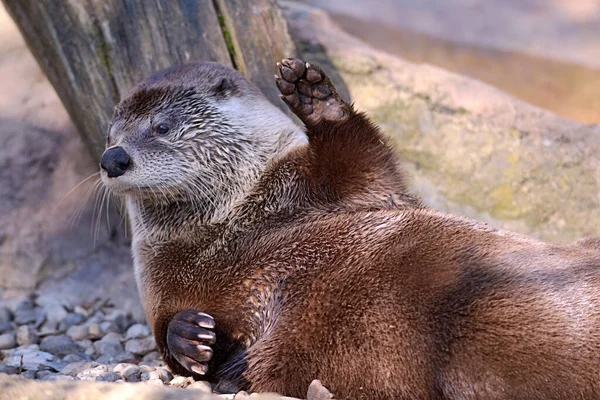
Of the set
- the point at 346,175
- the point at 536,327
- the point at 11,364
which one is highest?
the point at 346,175

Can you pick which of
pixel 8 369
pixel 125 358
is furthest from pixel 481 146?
pixel 8 369

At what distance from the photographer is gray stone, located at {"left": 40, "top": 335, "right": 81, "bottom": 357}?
12.5ft

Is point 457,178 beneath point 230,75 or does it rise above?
beneath

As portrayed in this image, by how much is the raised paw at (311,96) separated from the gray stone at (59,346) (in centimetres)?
176

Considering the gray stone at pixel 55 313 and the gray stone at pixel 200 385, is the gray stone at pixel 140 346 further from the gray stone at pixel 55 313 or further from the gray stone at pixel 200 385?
the gray stone at pixel 200 385

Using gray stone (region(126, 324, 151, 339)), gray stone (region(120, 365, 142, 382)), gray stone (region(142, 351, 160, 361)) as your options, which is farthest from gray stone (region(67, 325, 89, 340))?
gray stone (region(120, 365, 142, 382))

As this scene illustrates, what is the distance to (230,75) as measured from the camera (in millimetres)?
3389

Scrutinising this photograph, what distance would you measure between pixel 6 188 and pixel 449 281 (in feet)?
10.6

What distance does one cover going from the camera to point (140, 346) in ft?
12.7

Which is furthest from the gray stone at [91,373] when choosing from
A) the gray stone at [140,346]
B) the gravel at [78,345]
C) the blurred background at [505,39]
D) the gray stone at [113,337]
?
the blurred background at [505,39]

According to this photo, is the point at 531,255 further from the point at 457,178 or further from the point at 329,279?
the point at 457,178

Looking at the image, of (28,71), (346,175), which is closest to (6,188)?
(28,71)

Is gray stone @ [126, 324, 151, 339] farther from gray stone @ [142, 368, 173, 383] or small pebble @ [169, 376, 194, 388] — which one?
small pebble @ [169, 376, 194, 388]

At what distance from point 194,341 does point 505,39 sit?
5864 millimetres
